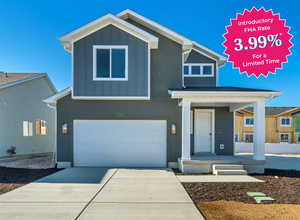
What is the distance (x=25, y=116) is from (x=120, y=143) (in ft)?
23.5

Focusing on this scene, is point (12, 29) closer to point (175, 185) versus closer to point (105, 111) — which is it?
point (105, 111)

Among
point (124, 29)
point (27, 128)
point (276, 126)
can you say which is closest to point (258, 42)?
point (124, 29)

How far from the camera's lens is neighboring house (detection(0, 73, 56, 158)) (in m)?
11.1

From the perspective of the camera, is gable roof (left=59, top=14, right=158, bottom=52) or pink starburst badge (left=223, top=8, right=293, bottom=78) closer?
pink starburst badge (left=223, top=8, right=293, bottom=78)

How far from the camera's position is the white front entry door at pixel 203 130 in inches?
416

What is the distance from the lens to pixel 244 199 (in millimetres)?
4961

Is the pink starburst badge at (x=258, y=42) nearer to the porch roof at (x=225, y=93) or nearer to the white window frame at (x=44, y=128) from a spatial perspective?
the porch roof at (x=225, y=93)

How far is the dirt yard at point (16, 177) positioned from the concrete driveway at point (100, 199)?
1.35 feet

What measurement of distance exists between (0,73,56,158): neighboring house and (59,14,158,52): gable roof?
5.07 m

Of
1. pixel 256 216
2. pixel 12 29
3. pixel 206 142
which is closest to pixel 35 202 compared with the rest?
pixel 256 216

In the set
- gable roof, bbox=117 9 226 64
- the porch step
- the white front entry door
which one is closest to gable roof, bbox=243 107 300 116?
the white front entry door

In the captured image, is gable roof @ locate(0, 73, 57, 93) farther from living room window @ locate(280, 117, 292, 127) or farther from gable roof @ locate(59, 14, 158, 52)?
living room window @ locate(280, 117, 292, 127)

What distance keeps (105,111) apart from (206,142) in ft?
17.4

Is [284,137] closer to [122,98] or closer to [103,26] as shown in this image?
[122,98]
